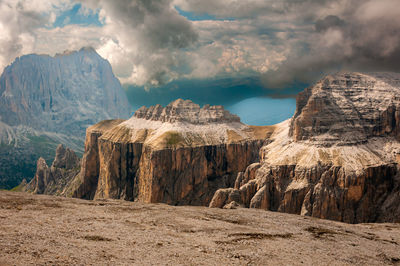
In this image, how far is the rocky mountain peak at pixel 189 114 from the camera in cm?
16012

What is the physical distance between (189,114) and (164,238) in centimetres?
12814

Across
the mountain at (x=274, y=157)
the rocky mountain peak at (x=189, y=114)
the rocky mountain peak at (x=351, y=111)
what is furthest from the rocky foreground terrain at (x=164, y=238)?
the rocky mountain peak at (x=189, y=114)

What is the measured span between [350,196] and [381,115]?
42.4 metres

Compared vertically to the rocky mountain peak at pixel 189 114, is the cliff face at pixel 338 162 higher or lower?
lower

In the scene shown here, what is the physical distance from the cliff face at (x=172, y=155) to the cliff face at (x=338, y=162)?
91.3ft

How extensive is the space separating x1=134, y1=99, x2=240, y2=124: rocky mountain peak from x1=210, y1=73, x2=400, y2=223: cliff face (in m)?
46.4

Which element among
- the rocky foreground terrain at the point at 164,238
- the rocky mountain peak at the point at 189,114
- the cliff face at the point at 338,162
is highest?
the rocky mountain peak at the point at 189,114

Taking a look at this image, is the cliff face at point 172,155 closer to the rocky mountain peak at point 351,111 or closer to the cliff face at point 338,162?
the cliff face at point 338,162

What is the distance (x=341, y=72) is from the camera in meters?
131

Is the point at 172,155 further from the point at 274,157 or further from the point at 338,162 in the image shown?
the point at 338,162

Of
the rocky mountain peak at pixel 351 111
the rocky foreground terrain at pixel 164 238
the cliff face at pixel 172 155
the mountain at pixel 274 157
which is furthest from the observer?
the cliff face at pixel 172 155

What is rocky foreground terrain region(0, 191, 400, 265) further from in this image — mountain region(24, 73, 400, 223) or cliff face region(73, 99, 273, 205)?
cliff face region(73, 99, 273, 205)

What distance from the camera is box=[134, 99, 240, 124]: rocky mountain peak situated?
525 feet

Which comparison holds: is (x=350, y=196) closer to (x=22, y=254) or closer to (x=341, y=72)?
(x=341, y=72)
